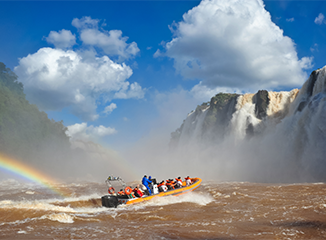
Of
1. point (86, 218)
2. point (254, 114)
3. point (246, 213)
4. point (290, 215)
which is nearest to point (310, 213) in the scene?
point (290, 215)

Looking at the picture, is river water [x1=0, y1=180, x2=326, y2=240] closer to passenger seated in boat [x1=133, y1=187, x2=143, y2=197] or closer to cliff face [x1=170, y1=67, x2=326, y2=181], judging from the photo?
passenger seated in boat [x1=133, y1=187, x2=143, y2=197]

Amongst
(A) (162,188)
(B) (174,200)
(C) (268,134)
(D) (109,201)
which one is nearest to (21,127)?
(A) (162,188)

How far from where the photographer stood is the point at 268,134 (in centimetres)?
2661

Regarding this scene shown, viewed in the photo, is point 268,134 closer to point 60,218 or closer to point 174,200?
point 174,200

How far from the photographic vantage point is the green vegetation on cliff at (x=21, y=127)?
1444 inches

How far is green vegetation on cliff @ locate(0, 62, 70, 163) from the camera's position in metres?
36.7

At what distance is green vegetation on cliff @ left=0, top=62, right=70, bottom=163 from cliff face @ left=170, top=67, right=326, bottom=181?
24848 mm

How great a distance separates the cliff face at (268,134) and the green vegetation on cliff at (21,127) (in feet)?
81.5

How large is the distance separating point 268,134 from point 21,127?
119 ft

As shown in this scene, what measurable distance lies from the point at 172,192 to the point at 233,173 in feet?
56.7

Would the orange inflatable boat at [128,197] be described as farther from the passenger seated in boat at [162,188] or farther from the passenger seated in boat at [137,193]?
the passenger seated in boat at [162,188]

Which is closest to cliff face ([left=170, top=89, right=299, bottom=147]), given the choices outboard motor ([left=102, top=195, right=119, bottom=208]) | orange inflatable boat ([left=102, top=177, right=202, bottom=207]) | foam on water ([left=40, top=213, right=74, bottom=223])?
orange inflatable boat ([left=102, top=177, right=202, bottom=207])

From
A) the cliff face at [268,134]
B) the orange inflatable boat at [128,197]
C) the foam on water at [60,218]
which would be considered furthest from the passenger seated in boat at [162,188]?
the cliff face at [268,134]

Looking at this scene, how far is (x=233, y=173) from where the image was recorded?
29516 mm
